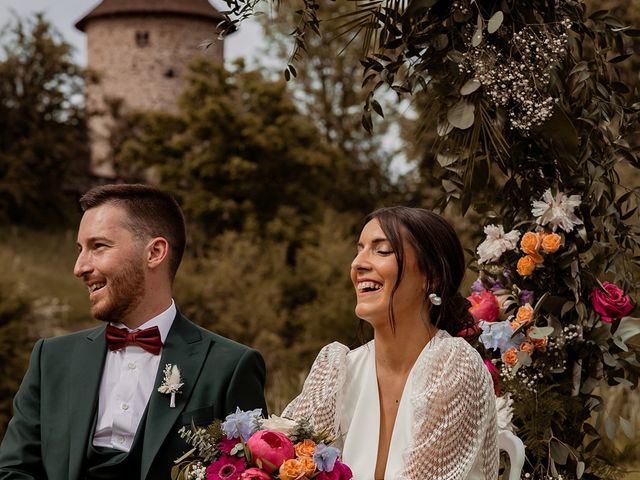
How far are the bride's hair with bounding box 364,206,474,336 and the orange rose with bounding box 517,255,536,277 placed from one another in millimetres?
596

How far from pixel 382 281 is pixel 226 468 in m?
0.82

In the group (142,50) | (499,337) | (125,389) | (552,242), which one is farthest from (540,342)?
(142,50)

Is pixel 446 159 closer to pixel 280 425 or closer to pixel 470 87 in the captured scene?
pixel 470 87

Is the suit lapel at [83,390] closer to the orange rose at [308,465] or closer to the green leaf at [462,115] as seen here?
the orange rose at [308,465]

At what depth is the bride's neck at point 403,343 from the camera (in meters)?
3.22

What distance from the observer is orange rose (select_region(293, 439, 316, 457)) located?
2.70 metres

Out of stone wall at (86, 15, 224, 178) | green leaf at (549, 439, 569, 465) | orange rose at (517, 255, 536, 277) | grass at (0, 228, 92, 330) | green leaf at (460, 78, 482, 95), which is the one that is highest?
stone wall at (86, 15, 224, 178)

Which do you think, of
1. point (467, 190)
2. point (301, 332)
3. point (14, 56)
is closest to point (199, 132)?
point (14, 56)

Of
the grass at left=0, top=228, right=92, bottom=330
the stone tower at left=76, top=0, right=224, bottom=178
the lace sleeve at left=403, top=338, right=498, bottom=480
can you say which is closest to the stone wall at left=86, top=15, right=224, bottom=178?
the stone tower at left=76, top=0, right=224, bottom=178

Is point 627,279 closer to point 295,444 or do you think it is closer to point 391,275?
point 391,275

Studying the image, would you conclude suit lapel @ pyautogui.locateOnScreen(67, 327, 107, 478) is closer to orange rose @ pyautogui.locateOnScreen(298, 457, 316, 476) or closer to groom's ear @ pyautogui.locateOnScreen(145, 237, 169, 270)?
groom's ear @ pyautogui.locateOnScreen(145, 237, 169, 270)

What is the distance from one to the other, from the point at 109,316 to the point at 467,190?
1546 mm

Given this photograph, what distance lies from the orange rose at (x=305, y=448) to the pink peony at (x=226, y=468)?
16 centimetres

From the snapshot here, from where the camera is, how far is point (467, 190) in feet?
12.8
